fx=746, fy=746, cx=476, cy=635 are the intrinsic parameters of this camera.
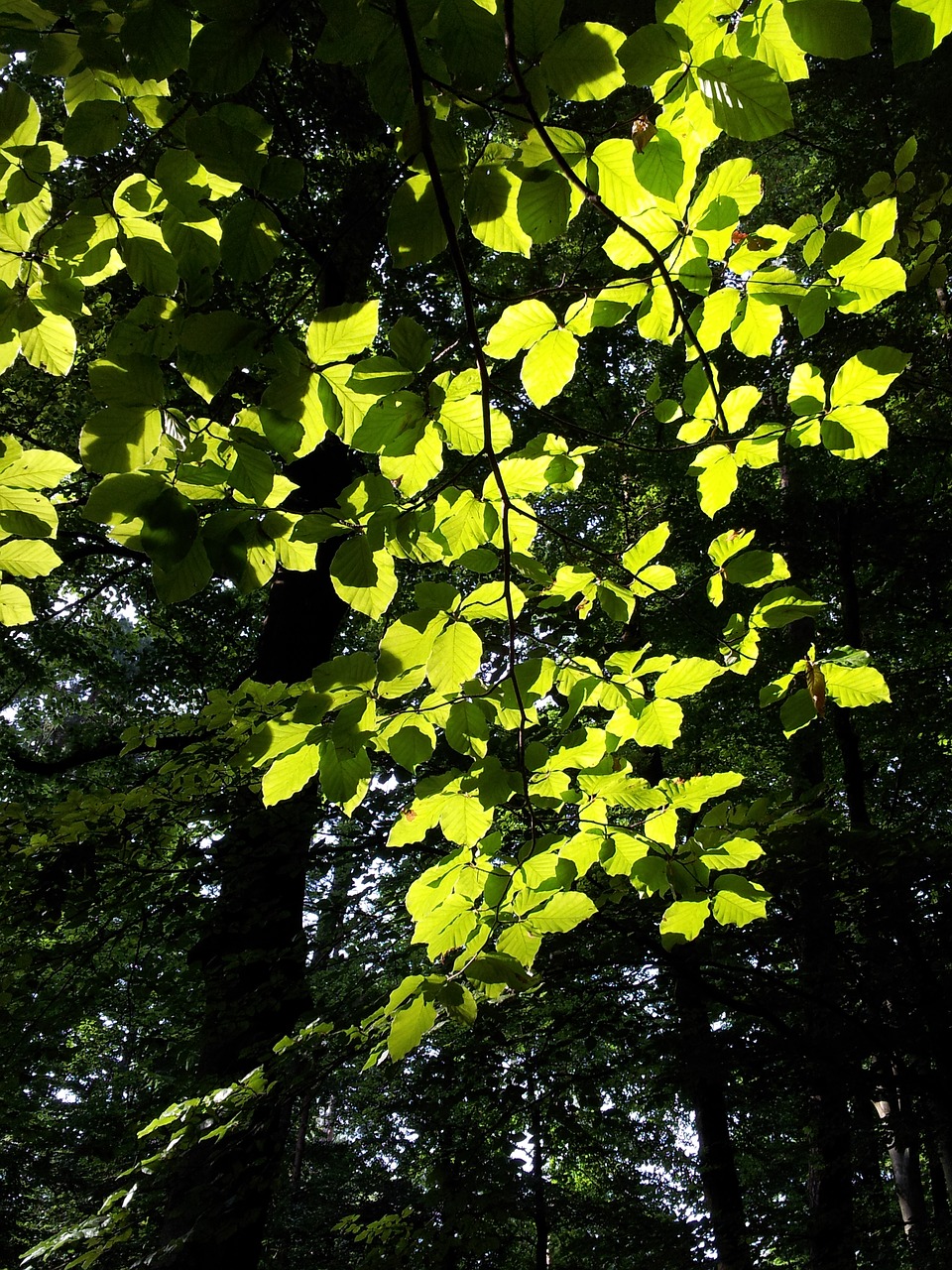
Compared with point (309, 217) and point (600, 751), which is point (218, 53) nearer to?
point (600, 751)

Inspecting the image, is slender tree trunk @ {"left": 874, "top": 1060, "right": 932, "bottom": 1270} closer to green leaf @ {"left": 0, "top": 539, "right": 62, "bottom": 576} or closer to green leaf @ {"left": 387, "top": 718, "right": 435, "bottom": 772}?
green leaf @ {"left": 387, "top": 718, "right": 435, "bottom": 772}

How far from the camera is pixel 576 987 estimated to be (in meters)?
3.58

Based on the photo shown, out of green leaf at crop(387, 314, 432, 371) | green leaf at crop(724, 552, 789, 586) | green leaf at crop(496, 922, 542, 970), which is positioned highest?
green leaf at crop(387, 314, 432, 371)

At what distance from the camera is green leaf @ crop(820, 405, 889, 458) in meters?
1.23

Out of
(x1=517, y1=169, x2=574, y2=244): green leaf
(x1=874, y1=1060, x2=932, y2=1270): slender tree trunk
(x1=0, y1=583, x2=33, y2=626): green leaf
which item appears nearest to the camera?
(x1=517, y1=169, x2=574, y2=244): green leaf

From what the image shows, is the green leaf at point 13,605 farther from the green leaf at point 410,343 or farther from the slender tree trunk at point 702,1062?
the slender tree trunk at point 702,1062

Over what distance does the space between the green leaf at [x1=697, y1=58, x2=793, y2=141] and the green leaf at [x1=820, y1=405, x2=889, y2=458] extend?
0.50 meters

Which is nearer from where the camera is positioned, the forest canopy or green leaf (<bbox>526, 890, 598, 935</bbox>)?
the forest canopy

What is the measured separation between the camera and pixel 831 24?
768 millimetres

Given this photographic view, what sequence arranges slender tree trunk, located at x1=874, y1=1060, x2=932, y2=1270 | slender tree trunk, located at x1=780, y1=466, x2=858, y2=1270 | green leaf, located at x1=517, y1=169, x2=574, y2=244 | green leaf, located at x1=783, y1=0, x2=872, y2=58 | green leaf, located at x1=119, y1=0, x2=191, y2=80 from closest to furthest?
green leaf, located at x1=783, y1=0, x2=872, y2=58 < green leaf, located at x1=119, y1=0, x2=191, y2=80 < green leaf, located at x1=517, y1=169, x2=574, y2=244 < slender tree trunk, located at x1=874, y1=1060, x2=932, y2=1270 < slender tree trunk, located at x1=780, y1=466, x2=858, y2=1270

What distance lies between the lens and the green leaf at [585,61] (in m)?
0.86

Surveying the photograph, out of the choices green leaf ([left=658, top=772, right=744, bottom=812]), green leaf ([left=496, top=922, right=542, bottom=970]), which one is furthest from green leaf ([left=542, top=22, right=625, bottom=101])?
green leaf ([left=496, top=922, right=542, bottom=970])

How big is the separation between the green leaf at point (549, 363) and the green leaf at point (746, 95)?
350 mm

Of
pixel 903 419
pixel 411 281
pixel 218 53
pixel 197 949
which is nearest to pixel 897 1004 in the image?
pixel 197 949
